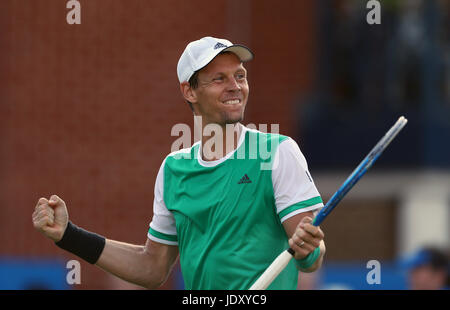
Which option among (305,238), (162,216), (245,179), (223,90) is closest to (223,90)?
(223,90)

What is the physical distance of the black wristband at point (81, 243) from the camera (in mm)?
5453

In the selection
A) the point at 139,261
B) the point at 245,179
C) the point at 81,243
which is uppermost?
the point at 245,179

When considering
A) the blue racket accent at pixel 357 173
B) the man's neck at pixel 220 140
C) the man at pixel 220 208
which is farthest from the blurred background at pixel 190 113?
the blue racket accent at pixel 357 173

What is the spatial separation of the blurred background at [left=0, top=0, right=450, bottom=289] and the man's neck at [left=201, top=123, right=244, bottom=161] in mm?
6198

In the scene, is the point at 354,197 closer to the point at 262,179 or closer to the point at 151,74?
the point at 151,74

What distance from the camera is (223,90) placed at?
531cm

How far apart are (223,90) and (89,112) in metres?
8.95

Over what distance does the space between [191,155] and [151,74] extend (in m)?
8.72

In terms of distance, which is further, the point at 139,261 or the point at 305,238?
the point at 139,261

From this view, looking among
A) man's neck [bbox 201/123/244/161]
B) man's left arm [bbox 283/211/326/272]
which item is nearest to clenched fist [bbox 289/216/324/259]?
man's left arm [bbox 283/211/326/272]

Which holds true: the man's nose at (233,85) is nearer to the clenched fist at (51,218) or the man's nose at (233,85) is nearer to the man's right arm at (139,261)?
the man's right arm at (139,261)

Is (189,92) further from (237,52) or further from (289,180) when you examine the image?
(289,180)

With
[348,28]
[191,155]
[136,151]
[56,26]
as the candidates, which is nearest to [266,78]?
[348,28]

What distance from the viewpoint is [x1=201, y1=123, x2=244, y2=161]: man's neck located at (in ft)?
17.4
